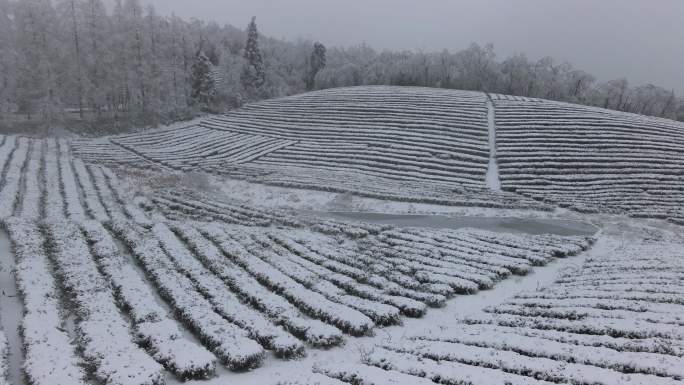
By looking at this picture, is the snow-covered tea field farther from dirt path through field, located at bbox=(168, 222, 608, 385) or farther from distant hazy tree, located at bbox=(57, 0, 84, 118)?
distant hazy tree, located at bbox=(57, 0, 84, 118)

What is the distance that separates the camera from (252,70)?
89938 millimetres

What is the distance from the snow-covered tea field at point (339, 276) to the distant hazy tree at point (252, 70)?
47.3m

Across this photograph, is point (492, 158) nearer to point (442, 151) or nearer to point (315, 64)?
point (442, 151)

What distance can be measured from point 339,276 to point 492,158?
36.4 m

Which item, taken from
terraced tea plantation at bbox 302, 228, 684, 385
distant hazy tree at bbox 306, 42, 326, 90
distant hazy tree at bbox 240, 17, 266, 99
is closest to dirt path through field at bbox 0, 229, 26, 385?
terraced tea plantation at bbox 302, 228, 684, 385

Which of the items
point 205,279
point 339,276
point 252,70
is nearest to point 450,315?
point 339,276

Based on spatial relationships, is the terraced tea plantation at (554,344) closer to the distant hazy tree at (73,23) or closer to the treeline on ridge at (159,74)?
the treeline on ridge at (159,74)

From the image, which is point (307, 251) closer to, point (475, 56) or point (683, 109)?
point (475, 56)

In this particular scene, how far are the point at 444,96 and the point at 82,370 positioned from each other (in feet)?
239

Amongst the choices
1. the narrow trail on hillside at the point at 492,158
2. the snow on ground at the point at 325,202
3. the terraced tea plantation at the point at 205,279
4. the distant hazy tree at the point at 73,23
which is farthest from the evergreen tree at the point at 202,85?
the narrow trail on hillside at the point at 492,158

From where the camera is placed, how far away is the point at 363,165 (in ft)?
158

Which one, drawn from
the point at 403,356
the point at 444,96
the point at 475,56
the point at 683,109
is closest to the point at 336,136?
the point at 444,96

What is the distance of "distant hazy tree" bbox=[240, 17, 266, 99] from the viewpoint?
89.8 m

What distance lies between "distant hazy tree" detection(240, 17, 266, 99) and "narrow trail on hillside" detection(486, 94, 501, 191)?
172 feet
